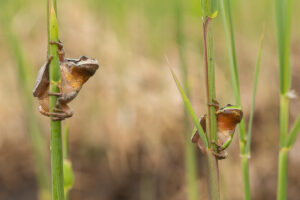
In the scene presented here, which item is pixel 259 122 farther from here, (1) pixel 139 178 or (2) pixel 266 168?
(1) pixel 139 178

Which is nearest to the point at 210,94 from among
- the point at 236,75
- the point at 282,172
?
the point at 236,75

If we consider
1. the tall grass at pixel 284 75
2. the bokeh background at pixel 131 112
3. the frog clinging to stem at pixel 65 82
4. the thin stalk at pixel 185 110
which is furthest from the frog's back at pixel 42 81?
the bokeh background at pixel 131 112

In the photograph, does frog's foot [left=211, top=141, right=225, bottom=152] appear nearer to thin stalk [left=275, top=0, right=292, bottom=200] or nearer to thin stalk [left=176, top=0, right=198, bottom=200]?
thin stalk [left=275, top=0, right=292, bottom=200]

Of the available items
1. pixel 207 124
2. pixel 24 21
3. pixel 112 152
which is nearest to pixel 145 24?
pixel 24 21

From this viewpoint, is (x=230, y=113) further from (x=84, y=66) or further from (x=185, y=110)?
(x=185, y=110)

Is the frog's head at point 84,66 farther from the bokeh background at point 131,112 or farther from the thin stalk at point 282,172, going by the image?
the bokeh background at point 131,112
